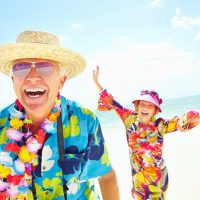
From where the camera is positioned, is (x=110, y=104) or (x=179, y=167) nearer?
(x=110, y=104)

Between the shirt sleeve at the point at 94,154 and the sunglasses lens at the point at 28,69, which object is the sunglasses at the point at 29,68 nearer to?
the sunglasses lens at the point at 28,69

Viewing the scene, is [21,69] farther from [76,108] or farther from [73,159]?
[73,159]

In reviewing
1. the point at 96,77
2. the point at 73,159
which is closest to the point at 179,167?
the point at 96,77

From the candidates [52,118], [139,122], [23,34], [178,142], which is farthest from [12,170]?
[178,142]

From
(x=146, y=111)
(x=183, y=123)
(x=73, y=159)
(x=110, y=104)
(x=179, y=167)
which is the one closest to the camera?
(x=73, y=159)

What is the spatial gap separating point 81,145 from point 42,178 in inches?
12.8

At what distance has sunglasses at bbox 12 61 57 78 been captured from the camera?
245 cm

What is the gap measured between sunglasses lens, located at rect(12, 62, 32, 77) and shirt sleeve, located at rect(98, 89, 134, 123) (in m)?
2.98

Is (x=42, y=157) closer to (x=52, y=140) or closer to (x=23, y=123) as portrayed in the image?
(x=52, y=140)

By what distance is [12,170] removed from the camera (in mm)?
2529

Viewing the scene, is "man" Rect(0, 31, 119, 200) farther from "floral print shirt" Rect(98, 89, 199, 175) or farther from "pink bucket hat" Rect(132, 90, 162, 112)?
"pink bucket hat" Rect(132, 90, 162, 112)

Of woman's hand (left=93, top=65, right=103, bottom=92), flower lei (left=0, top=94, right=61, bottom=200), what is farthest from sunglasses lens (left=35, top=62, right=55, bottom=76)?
woman's hand (left=93, top=65, right=103, bottom=92)

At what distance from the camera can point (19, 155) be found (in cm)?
254

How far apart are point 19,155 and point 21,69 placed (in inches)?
23.3
